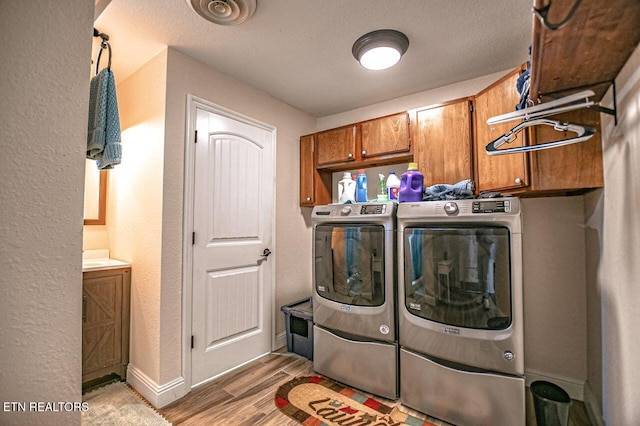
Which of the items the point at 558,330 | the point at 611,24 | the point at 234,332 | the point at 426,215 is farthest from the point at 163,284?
the point at 558,330

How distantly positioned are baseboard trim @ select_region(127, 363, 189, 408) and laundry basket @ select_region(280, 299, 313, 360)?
0.95 m

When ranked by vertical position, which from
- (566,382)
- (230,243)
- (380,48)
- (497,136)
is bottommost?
(566,382)

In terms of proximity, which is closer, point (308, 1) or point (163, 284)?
point (308, 1)

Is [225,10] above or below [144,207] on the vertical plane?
above

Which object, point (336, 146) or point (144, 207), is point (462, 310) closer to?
point (336, 146)

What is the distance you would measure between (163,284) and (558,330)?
2833 millimetres

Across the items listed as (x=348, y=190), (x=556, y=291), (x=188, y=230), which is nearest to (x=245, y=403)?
(x=188, y=230)

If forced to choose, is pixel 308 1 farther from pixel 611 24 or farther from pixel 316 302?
pixel 316 302

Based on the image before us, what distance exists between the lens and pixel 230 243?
2.32 m

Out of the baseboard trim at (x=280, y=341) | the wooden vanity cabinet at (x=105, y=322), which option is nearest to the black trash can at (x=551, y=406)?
the baseboard trim at (x=280, y=341)

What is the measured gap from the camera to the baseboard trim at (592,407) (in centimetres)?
161

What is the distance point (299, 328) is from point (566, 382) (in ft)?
6.72

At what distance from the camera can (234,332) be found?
91.4 inches

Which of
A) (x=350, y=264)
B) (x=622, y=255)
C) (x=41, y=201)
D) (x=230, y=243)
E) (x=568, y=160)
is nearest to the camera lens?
(x=41, y=201)
